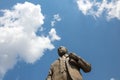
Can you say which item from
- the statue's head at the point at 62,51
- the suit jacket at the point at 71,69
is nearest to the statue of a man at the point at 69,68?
the suit jacket at the point at 71,69

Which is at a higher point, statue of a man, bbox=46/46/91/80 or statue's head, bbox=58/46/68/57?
statue's head, bbox=58/46/68/57

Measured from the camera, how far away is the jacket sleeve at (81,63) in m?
12.3

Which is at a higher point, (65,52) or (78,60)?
(65,52)

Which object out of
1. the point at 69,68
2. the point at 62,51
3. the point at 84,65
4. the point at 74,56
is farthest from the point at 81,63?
the point at 62,51

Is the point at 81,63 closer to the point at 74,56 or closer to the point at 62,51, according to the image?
the point at 74,56

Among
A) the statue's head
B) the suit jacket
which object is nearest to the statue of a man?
the suit jacket

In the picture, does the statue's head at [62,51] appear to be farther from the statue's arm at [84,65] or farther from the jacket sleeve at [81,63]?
the statue's arm at [84,65]

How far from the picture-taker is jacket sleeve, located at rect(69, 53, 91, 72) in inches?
484

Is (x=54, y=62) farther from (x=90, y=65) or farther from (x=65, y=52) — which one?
(x=90, y=65)

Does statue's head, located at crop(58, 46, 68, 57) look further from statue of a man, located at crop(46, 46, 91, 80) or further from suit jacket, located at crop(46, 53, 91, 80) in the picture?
suit jacket, located at crop(46, 53, 91, 80)

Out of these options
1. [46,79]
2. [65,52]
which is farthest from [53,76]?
[65,52]

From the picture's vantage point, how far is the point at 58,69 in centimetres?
1262

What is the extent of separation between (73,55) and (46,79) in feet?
4.72

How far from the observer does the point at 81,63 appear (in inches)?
485
